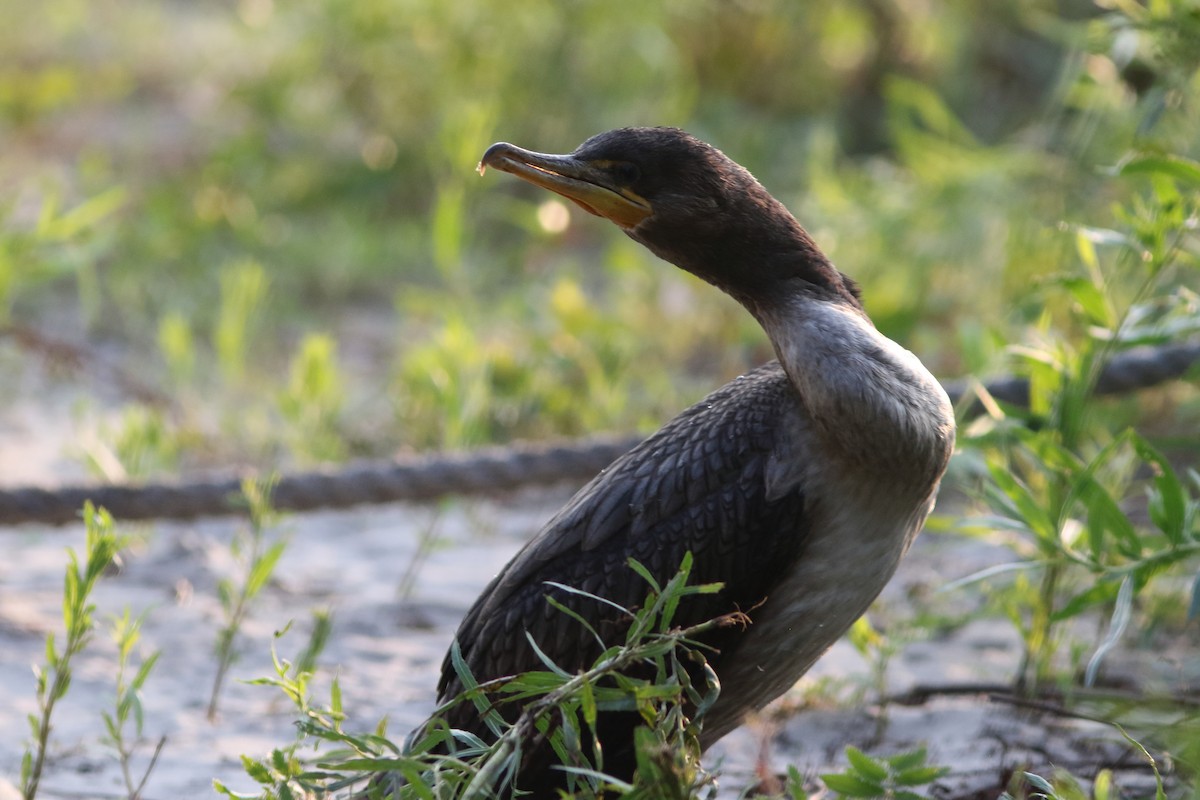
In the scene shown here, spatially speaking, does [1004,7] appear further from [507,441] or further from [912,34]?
[507,441]

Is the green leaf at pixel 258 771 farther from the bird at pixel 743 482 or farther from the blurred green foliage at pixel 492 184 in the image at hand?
the blurred green foliage at pixel 492 184

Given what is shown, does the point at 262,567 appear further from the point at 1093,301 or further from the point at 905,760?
the point at 1093,301

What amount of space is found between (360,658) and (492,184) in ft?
9.82

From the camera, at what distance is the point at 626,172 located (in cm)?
226

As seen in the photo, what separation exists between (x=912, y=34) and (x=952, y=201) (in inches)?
91.2

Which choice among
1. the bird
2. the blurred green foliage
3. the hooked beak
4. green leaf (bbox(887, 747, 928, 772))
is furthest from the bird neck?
the blurred green foliage

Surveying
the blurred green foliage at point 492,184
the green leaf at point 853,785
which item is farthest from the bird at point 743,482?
the blurred green foliage at point 492,184

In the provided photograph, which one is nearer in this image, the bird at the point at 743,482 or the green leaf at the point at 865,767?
the green leaf at the point at 865,767

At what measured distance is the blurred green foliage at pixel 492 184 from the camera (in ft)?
14.4

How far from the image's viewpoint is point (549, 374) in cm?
465

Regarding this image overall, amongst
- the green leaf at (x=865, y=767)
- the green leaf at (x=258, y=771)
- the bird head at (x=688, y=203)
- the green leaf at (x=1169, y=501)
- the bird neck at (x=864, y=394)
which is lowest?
the green leaf at (x=258, y=771)

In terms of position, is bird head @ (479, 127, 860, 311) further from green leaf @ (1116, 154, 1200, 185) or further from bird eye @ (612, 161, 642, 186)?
green leaf @ (1116, 154, 1200, 185)

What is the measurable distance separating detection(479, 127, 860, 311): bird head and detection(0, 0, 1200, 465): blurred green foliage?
0.90 m

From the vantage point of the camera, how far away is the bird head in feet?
7.34
